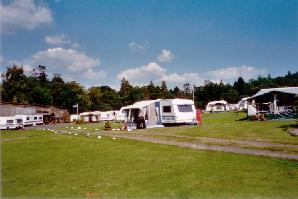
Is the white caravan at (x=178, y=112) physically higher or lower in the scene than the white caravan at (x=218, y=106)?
lower

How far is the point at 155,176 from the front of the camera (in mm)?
9148

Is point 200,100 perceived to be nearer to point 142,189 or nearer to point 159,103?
point 159,103

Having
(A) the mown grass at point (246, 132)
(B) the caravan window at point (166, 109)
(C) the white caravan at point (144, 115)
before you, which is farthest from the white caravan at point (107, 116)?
(A) the mown grass at point (246, 132)

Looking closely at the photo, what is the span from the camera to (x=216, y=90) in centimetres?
10869

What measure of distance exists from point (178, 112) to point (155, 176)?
76.0 ft

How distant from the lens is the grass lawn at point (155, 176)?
747 centimetres

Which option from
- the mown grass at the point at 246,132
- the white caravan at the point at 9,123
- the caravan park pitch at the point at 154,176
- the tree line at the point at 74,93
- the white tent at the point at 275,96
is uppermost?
the tree line at the point at 74,93

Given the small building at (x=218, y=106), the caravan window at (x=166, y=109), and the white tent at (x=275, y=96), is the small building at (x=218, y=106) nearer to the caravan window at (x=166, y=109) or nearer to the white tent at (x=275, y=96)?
the white tent at (x=275, y=96)

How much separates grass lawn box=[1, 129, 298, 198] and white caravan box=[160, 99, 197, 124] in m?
18.6

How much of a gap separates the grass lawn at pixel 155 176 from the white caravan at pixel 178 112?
18.6 metres

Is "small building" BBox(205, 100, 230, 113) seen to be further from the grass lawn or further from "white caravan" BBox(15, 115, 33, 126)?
the grass lawn

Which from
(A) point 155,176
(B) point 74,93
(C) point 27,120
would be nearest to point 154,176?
(A) point 155,176

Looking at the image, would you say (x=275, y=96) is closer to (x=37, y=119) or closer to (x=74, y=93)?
(x=37, y=119)

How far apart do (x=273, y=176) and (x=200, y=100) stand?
335 feet
